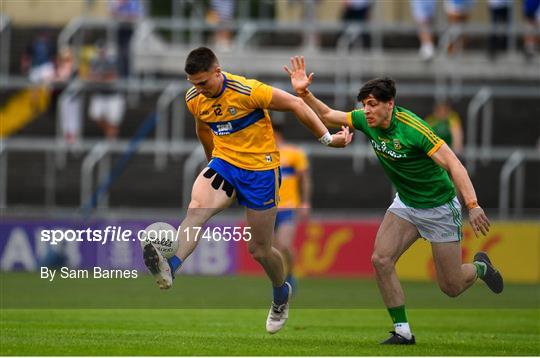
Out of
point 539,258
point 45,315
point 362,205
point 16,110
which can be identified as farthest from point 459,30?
point 45,315

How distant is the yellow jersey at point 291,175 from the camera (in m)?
19.8

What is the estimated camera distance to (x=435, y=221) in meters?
13.1

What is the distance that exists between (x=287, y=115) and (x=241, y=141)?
1625 centimetres

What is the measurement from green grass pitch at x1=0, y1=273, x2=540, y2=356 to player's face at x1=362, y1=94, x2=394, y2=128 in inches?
84.8

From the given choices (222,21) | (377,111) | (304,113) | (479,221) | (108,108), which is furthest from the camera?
(222,21)

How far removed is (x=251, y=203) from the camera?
42.9 ft

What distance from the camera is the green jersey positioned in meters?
12.7

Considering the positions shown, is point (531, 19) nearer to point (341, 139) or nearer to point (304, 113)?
point (341, 139)

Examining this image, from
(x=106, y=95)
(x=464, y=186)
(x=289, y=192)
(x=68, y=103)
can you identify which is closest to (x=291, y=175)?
(x=289, y=192)

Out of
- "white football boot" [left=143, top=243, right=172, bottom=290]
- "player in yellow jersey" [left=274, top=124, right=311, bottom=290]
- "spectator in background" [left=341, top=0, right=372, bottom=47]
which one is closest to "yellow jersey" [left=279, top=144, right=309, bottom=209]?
"player in yellow jersey" [left=274, top=124, right=311, bottom=290]

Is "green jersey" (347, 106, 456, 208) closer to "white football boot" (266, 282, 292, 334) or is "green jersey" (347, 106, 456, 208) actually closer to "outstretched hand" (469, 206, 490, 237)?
"outstretched hand" (469, 206, 490, 237)

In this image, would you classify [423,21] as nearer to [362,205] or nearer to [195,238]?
[362,205]

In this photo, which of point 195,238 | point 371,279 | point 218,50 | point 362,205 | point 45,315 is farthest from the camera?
point 218,50

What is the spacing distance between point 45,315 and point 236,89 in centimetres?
456
